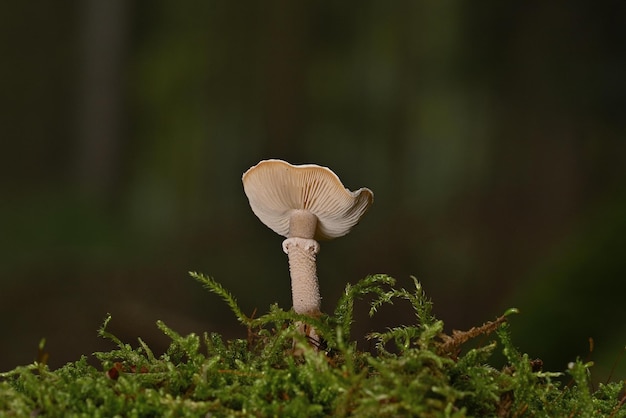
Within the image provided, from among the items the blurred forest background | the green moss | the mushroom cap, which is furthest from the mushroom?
the blurred forest background

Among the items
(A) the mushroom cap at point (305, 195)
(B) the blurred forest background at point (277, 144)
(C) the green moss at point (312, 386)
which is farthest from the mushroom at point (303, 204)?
(B) the blurred forest background at point (277, 144)

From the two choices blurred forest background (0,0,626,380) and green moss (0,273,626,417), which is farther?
blurred forest background (0,0,626,380)

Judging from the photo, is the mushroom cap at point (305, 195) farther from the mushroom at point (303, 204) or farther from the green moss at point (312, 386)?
the green moss at point (312, 386)

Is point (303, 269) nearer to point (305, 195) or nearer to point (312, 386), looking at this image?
point (305, 195)

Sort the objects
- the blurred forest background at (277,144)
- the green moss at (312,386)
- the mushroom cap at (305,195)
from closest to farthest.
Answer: the green moss at (312,386), the mushroom cap at (305,195), the blurred forest background at (277,144)

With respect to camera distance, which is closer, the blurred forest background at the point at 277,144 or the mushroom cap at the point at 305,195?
the mushroom cap at the point at 305,195

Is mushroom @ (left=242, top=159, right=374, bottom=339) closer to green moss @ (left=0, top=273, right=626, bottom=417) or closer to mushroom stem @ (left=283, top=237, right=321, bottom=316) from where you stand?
mushroom stem @ (left=283, top=237, right=321, bottom=316)

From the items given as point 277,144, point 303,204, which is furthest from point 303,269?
point 277,144
